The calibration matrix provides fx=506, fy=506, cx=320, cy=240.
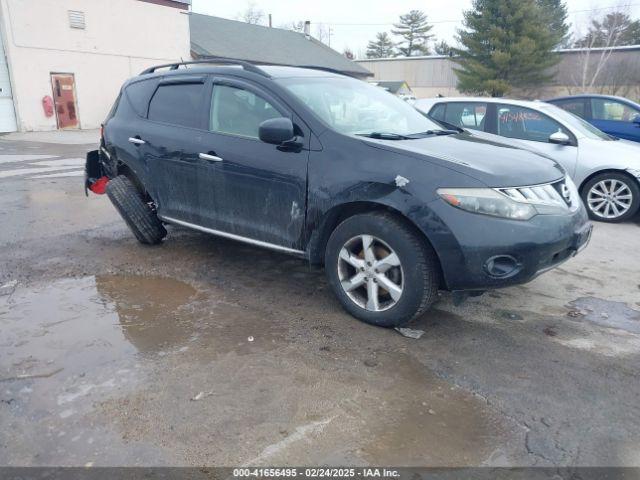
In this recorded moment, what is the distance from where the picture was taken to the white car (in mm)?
6574

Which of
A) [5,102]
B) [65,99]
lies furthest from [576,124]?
[65,99]

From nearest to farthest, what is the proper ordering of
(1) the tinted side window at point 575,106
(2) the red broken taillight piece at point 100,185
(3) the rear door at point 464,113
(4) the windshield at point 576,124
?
1. (2) the red broken taillight piece at point 100,185
2. (4) the windshield at point 576,124
3. (3) the rear door at point 464,113
4. (1) the tinted side window at point 575,106

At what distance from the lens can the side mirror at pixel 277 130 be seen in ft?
11.9

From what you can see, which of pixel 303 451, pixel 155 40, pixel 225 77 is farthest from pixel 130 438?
pixel 155 40

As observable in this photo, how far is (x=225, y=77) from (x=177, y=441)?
300cm

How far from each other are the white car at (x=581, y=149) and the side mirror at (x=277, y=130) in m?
3.24

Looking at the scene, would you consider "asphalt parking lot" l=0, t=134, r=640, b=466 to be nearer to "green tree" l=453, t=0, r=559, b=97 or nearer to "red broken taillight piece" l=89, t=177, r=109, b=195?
"red broken taillight piece" l=89, t=177, r=109, b=195

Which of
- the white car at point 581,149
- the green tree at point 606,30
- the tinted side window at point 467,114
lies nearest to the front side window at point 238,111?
the white car at point 581,149

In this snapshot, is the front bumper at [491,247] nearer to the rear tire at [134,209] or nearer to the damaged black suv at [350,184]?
the damaged black suv at [350,184]

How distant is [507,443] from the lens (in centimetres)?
242

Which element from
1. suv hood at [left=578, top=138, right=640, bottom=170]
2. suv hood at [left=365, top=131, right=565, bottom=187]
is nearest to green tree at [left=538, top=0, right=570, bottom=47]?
suv hood at [left=578, top=138, right=640, bottom=170]

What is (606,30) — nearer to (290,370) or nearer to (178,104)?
(178,104)

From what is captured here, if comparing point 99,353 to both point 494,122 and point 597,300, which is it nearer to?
point 597,300

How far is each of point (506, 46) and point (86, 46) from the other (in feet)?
93.5
